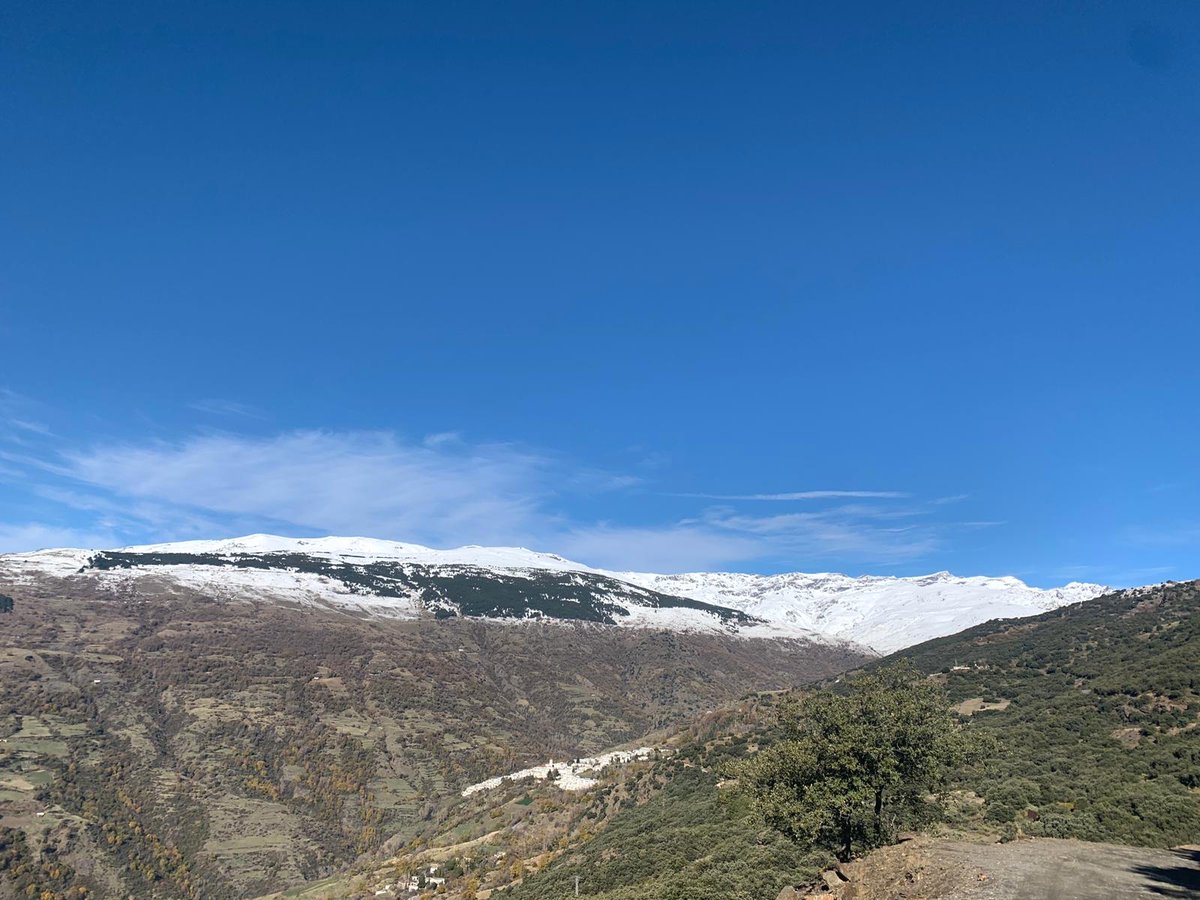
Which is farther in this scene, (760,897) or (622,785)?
(622,785)

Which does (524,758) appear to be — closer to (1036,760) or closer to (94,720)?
(94,720)

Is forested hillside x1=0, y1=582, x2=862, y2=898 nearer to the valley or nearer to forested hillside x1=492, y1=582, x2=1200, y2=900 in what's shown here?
the valley

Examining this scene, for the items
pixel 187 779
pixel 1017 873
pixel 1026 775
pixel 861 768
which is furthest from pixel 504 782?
pixel 1017 873

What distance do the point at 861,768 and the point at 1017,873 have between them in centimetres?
557

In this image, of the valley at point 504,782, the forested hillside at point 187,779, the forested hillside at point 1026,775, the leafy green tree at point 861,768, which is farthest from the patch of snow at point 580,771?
the leafy green tree at point 861,768

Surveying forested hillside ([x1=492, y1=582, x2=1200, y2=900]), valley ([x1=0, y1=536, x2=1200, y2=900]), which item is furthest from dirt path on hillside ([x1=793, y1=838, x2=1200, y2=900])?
forested hillside ([x1=492, y1=582, x2=1200, y2=900])

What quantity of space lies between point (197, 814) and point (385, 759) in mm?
45560

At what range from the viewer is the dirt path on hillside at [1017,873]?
2075cm

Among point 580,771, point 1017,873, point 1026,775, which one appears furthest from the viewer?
point 580,771

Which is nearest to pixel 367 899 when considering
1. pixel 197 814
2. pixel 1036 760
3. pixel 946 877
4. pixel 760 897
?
pixel 760 897

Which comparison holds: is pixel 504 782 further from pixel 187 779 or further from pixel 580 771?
pixel 187 779

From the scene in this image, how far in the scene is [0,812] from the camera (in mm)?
127250

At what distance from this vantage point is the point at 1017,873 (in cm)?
2288

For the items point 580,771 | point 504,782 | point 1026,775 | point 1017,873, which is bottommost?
point 504,782
